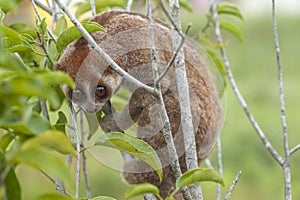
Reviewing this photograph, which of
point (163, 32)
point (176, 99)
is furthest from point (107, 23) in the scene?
point (176, 99)

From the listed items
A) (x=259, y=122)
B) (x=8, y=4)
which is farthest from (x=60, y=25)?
(x=259, y=122)

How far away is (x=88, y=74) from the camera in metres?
1.46

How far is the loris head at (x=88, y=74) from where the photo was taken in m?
1.42

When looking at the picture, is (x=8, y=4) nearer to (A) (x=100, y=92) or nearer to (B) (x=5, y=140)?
(B) (x=5, y=140)

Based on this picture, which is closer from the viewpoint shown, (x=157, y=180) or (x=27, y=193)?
(x=157, y=180)

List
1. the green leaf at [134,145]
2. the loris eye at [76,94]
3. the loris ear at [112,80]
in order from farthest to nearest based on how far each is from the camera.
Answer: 1. the loris ear at [112,80]
2. the loris eye at [76,94]
3. the green leaf at [134,145]

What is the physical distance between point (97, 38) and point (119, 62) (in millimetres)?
89

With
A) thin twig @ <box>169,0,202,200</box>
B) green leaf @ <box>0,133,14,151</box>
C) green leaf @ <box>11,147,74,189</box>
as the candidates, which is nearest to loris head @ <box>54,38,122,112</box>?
thin twig @ <box>169,0,202,200</box>

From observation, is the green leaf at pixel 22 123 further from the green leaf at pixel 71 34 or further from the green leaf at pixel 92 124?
the green leaf at pixel 92 124

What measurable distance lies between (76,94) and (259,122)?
2.89m

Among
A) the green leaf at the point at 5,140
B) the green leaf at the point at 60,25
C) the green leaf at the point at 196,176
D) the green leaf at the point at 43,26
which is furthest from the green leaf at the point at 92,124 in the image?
the green leaf at the point at 196,176

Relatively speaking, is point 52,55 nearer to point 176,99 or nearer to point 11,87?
point 176,99

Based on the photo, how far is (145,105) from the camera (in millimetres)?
1606

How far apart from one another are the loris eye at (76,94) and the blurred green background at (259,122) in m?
0.64
